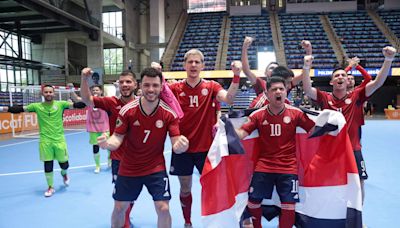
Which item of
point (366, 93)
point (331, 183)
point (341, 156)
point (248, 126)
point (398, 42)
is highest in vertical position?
point (398, 42)

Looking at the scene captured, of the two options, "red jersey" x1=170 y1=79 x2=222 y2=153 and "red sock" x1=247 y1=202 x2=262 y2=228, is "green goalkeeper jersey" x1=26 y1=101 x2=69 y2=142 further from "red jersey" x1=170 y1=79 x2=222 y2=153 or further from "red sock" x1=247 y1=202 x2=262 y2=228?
"red sock" x1=247 y1=202 x2=262 y2=228

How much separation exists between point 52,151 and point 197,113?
315 cm

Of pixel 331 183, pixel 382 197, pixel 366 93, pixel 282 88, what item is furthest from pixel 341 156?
pixel 382 197

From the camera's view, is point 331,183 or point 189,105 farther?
point 189,105

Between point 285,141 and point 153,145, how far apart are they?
1.28m

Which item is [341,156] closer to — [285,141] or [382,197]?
[285,141]

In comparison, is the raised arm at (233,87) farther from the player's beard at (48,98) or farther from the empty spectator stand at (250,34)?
the empty spectator stand at (250,34)

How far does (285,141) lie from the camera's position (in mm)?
2949

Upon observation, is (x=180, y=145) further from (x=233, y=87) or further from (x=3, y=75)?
(x=3, y=75)

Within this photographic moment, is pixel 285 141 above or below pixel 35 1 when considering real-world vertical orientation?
below

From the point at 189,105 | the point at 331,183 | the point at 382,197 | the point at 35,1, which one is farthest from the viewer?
the point at 35,1

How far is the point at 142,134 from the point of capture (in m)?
→ 2.88

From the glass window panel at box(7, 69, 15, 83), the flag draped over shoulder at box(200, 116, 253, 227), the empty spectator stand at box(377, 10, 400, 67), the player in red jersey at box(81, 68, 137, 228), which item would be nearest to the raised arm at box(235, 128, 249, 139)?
the flag draped over shoulder at box(200, 116, 253, 227)

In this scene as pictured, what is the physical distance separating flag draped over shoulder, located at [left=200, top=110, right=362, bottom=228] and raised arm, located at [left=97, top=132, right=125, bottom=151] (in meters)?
0.85
